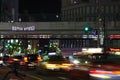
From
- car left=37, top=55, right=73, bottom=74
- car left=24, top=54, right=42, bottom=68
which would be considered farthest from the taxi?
car left=24, top=54, right=42, bottom=68

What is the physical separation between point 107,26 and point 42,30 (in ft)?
39.8

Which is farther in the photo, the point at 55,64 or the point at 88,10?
the point at 88,10

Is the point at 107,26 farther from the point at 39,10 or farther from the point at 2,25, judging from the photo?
the point at 39,10

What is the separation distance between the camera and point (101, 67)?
17641mm

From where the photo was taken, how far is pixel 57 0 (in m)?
158

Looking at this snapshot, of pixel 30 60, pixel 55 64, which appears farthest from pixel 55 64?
pixel 30 60

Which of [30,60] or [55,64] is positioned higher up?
[55,64]

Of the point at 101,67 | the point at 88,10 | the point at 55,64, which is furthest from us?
the point at 88,10

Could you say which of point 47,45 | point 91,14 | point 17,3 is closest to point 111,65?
point 91,14

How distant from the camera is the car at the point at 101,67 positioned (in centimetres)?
1736

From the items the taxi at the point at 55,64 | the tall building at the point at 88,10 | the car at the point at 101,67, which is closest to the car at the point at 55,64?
the taxi at the point at 55,64

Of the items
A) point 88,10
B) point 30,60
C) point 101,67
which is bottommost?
point 30,60

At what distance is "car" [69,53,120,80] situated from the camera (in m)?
17.4

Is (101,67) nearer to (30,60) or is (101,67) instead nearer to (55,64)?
(55,64)
